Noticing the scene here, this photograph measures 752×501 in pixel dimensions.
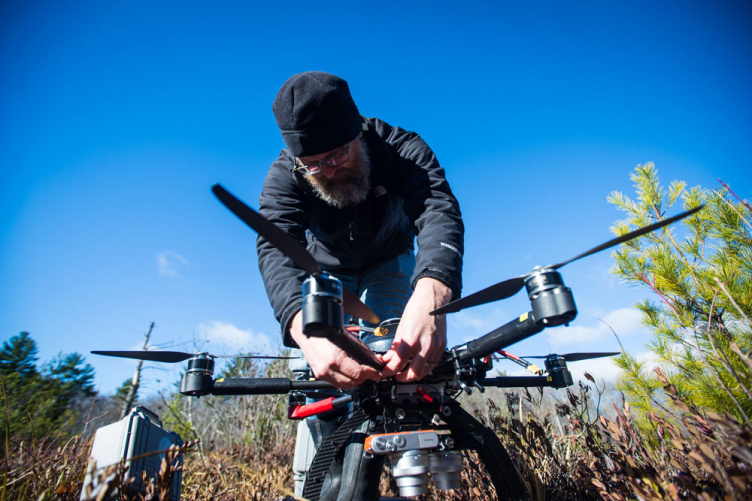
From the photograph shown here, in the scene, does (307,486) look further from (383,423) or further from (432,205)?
(432,205)

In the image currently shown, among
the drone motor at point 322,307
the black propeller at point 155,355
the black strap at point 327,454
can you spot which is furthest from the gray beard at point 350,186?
the drone motor at point 322,307

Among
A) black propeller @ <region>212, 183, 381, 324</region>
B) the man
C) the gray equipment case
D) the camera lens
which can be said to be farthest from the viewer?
the gray equipment case

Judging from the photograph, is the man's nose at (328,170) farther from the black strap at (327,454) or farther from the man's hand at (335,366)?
the black strap at (327,454)

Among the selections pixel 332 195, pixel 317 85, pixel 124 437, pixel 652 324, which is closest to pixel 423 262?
pixel 332 195

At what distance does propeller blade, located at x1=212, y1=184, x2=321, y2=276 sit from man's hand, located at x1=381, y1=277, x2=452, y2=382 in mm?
521

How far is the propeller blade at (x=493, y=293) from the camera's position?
1048mm

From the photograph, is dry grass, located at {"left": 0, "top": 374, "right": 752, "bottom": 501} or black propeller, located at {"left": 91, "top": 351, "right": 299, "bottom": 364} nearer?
dry grass, located at {"left": 0, "top": 374, "right": 752, "bottom": 501}

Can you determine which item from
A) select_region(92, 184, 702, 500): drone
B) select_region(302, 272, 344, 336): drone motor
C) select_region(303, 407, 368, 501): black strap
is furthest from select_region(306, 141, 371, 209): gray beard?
select_region(302, 272, 344, 336): drone motor

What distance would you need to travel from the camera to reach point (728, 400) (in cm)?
261

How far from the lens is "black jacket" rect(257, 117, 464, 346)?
6.32ft

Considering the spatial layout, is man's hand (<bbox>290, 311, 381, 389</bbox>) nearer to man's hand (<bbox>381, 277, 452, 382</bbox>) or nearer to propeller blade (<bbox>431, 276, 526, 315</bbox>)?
man's hand (<bbox>381, 277, 452, 382</bbox>)

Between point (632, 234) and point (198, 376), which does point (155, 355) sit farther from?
point (632, 234)

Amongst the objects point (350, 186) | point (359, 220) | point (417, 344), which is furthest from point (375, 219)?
point (417, 344)

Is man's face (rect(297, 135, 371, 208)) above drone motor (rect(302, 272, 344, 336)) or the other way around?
above
